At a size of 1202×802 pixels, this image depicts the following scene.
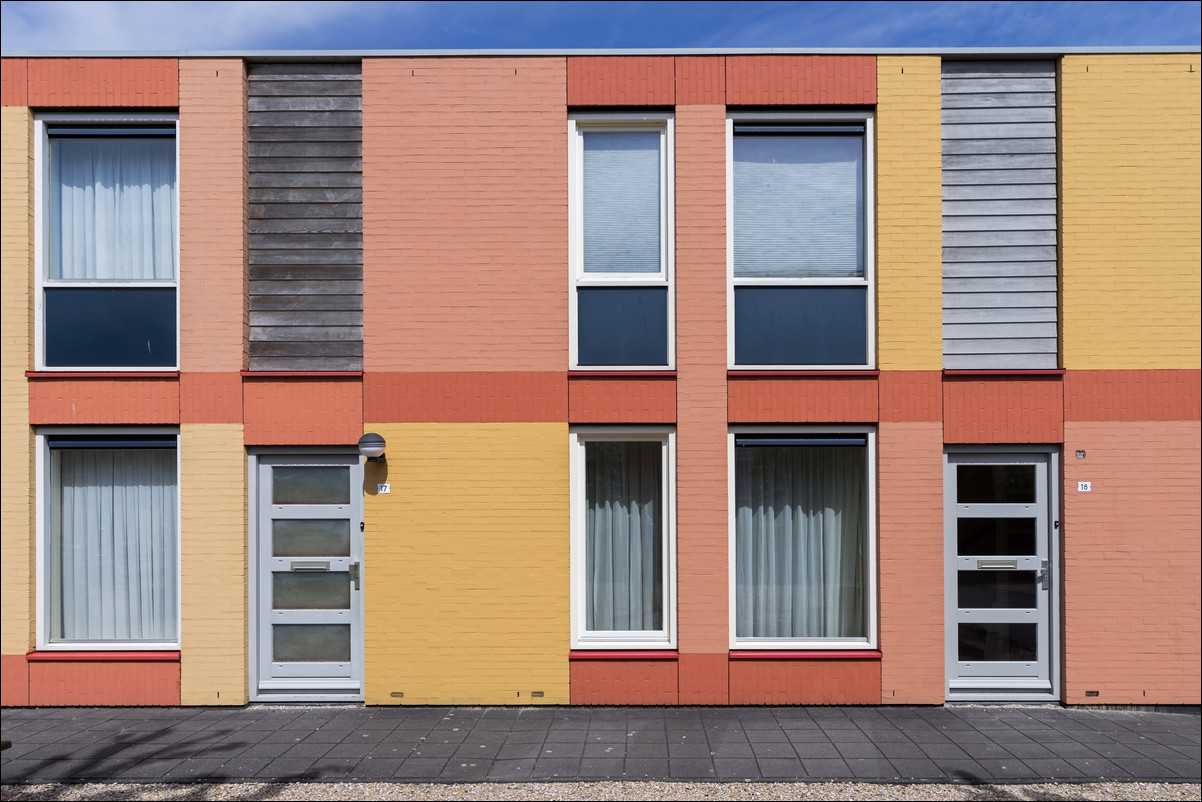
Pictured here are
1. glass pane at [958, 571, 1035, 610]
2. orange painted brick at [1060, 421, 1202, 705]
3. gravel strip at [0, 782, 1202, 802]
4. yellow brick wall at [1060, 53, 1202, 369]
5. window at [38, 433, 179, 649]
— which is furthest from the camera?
window at [38, 433, 179, 649]

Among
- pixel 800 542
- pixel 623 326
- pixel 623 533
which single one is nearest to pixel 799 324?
pixel 623 326

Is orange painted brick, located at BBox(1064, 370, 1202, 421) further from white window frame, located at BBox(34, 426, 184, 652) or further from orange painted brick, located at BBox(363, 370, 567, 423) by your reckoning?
white window frame, located at BBox(34, 426, 184, 652)

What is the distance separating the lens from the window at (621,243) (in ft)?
23.8

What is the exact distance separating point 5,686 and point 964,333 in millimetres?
10024

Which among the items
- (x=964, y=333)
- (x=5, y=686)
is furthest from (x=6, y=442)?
(x=964, y=333)

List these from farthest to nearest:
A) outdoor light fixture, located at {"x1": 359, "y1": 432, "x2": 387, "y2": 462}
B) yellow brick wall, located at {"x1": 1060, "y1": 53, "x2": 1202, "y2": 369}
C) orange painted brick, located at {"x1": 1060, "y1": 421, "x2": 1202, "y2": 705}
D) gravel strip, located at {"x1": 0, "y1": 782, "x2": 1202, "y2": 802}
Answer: yellow brick wall, located at {"x1": 1060, "y1": 53, "x2": 1202, "y2": 369} < orange painted brick, located at {"x1": 1060, "y1": 421, "x2": 1202, "y2": 705} < outdoor light fixture, located at {"x1": 359, "y1": 432, "x2": 387, "y2": 462} < gravel strip, located at {"x1": 0, "y1": 782, "x2": 1202, "y2": 802}

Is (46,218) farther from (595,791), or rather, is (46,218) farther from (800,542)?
(800,542)

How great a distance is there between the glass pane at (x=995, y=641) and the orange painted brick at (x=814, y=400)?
7.69 ft

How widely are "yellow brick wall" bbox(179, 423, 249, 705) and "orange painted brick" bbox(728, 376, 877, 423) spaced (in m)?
4.99

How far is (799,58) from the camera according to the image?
7.25 metres

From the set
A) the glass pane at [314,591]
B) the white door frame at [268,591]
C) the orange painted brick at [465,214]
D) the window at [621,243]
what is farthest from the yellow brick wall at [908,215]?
the glass pane at [314,591]

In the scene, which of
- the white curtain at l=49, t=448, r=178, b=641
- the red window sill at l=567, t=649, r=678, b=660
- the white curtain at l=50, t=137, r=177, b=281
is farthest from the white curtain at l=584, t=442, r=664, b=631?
the white curtain at l=50, t=137, r=177, b=281

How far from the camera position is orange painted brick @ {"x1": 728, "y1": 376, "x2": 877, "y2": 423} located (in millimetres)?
7125

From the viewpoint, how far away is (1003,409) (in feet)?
23.4
